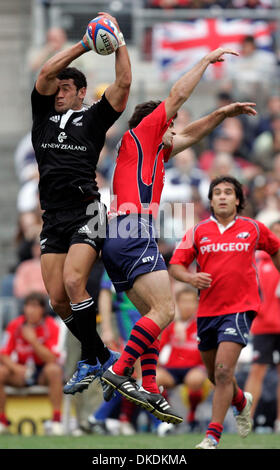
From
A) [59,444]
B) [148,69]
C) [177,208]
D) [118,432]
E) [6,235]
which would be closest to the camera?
[59,444]

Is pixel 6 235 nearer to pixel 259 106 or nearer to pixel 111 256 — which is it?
pixel 259 106

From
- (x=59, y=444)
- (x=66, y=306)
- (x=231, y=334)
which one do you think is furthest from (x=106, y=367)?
(x=59, y=444)

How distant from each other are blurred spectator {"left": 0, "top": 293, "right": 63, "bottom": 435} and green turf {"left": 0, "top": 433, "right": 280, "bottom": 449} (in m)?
1.35

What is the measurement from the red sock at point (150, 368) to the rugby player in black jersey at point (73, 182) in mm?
397

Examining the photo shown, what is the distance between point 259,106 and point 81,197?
9.74 m

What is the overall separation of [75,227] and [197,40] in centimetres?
1068

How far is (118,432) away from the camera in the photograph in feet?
43.0

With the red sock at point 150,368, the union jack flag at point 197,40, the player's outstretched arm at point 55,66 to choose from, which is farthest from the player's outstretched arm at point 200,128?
the union jack flag at point 197,40

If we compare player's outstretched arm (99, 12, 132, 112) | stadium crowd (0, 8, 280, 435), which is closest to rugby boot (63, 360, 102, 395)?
player's outstretched arm (99, 12, 132, 112)

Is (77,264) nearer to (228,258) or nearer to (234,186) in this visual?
(228,258)

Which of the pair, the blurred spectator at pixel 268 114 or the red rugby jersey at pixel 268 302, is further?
the blurred spectator at pixel 268 114

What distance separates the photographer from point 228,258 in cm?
1016

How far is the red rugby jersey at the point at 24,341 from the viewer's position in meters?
13.6

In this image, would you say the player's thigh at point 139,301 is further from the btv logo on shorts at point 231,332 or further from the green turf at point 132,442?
the green turf at point 132,442
